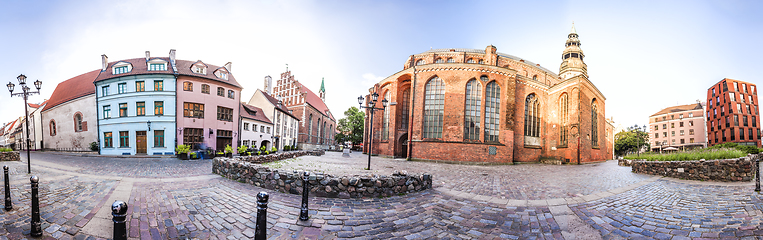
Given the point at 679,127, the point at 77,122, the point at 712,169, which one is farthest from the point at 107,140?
the point at 679,127

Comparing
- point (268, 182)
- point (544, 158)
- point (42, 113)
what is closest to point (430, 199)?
point (268, 182)

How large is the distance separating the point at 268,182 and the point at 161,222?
2.87 meters

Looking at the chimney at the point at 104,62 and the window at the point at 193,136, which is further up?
the chimney at the point at 104,62

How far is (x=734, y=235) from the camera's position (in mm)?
3943

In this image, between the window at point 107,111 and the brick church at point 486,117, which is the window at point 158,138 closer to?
the window at point 107,111

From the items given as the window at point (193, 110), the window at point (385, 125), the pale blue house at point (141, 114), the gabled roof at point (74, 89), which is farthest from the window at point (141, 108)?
the window at point (385, 125)

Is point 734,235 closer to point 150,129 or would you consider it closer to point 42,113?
point 150,129

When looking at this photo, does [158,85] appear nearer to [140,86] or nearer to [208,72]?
[140,86]

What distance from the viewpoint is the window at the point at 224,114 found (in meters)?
27.0

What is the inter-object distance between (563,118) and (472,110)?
1052 cm

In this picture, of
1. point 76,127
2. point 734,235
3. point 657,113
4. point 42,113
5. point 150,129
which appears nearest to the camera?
point 734,235

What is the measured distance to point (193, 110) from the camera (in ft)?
81.7

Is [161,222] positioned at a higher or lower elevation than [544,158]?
higher

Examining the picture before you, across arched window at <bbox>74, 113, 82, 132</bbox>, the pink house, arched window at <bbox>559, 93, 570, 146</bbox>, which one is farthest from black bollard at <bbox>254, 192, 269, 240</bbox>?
arched window at <bbox>74, 113, 82, 132</bbox>
